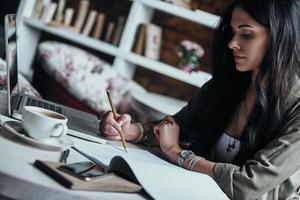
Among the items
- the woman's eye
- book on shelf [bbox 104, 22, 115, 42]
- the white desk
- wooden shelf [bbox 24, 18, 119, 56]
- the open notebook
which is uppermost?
the woman's eye

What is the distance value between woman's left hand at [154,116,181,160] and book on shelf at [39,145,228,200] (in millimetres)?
253

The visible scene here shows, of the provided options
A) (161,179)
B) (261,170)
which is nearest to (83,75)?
(261,170)

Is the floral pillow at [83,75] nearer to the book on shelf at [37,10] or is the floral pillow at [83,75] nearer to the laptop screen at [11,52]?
the book on shelf at [37,10]

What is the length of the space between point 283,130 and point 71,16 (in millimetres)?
2916

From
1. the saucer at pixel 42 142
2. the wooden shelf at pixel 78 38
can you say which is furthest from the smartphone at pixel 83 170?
the wooden shelf at pixel 78 38

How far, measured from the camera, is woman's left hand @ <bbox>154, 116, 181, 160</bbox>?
1.45 meters

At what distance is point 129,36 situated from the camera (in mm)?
3908

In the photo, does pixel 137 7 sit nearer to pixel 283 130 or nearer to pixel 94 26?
pixel 94 26

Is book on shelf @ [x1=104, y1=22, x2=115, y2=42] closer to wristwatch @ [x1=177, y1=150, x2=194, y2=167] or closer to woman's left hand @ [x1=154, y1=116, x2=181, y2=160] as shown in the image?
woman's left hand @ [x1=154, y1=116, x2=181, y2=160]

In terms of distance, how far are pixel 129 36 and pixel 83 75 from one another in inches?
24.1

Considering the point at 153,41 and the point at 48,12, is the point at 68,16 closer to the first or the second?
the point at 48,12

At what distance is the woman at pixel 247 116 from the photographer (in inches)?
52.3

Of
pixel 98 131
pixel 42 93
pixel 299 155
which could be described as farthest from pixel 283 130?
pixel 42 93

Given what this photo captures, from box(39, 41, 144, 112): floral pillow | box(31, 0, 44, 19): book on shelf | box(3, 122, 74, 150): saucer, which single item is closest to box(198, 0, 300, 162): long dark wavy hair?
box(3, 122, 74, 150): saucer
